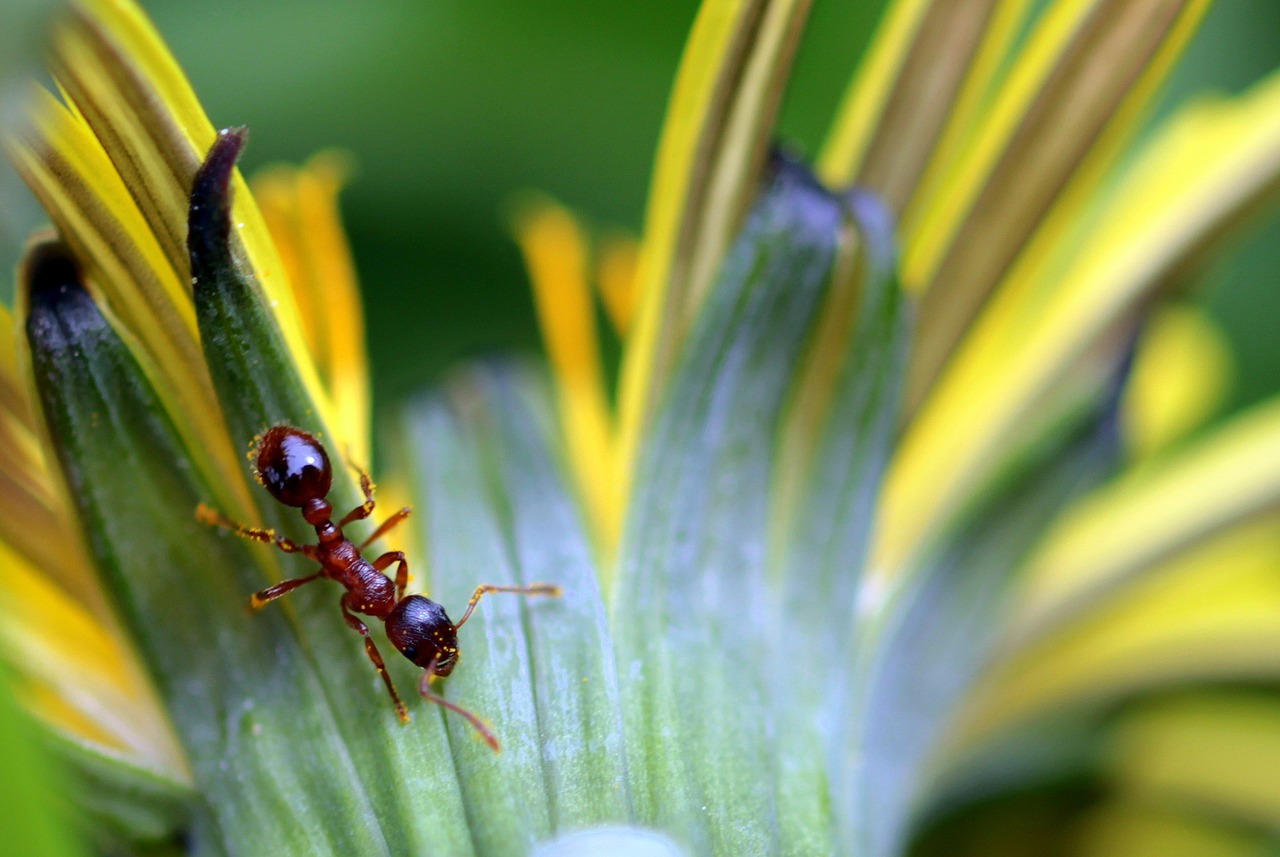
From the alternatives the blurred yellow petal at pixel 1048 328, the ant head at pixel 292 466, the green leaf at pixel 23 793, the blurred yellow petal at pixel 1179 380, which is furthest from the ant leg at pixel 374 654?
the blurred yellow petal at pixel 1179 380

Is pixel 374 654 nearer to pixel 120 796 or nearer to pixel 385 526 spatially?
pixel 385 526

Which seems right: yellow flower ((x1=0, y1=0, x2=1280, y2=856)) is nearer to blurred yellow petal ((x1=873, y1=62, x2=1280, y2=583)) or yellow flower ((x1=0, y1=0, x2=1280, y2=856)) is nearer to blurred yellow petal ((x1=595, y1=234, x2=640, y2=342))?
blurred yellow petal ((x1=873, y1=62, x2=1280, y2=583))

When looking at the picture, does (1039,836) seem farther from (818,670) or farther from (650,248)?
(650,248)

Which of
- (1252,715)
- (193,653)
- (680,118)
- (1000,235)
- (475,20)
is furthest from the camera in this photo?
(475,20)

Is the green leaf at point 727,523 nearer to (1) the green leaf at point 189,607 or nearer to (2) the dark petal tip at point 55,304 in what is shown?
(1) the green leaf at point 189,607

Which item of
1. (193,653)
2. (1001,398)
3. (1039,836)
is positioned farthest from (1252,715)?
(193,653)

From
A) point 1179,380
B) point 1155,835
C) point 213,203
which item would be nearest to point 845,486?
point 213,203
